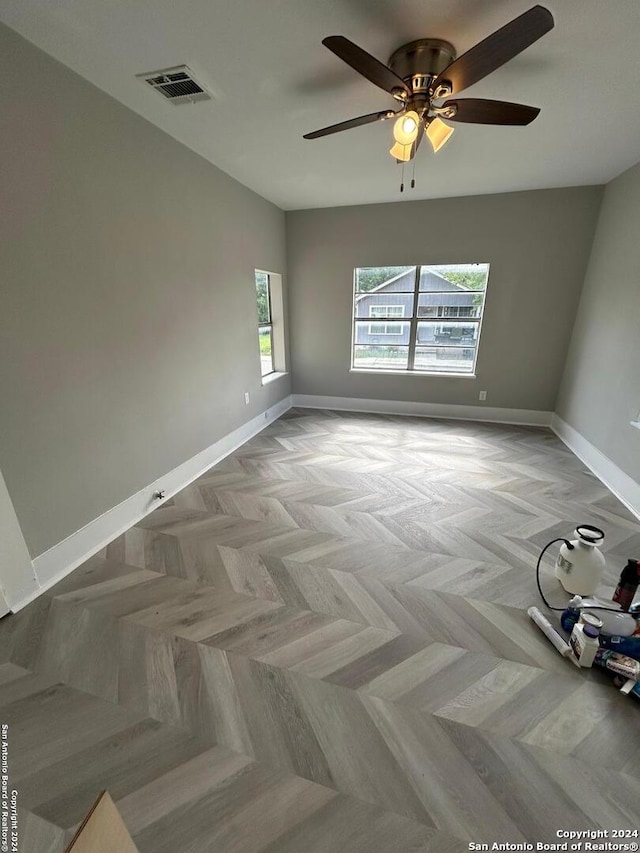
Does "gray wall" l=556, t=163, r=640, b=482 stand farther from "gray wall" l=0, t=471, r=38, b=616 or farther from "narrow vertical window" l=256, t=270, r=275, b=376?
"gray wall" l=0, t=471, r=38, b=616

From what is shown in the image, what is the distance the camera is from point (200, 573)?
2129 millimetres

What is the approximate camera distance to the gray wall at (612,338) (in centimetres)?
303

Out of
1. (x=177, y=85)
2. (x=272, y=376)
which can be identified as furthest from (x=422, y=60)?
(x=272, y=376)

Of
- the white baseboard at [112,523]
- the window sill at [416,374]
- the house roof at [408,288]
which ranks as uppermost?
the house roof at [408,288]

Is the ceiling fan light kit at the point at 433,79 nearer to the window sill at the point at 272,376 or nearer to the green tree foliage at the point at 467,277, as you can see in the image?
the green tree foliage at the point at 467,277

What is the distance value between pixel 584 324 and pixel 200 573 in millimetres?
4704

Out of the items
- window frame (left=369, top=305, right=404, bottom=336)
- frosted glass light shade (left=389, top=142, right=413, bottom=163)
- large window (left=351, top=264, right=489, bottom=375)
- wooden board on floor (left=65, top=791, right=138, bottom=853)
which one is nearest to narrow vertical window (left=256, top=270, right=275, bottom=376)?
large window (left=351, top=264, right=489, bottom=375)


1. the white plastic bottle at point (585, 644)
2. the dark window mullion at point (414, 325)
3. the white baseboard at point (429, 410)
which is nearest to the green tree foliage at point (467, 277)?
the dark window mullion at point (414, 325)

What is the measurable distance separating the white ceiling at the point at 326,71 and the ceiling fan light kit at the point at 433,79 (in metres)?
0.08

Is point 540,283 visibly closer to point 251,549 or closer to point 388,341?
point 388,341

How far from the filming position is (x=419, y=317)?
4.80 metres

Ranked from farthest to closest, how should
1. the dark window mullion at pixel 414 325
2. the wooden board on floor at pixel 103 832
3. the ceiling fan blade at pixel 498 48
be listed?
the dark window mullion at pixel 414 325 < the ceiling fan blade at pixel 498 48 < the wooden board on floor at pixel 103 832

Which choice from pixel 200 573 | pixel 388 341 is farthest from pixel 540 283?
pixel 200 573

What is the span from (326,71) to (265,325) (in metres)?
3.17
